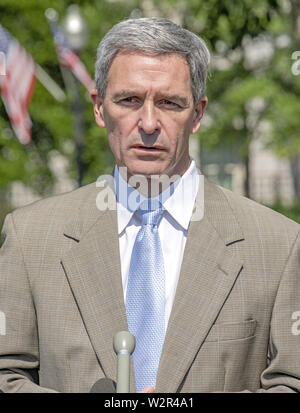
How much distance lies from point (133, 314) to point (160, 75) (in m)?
0.87

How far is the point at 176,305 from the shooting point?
2.89 m

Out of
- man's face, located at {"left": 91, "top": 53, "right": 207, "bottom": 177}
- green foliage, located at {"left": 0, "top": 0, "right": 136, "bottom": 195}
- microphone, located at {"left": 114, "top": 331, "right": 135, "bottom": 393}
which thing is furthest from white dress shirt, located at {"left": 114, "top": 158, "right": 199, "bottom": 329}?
green foliage, located at {"left": 0, "top": 0, "right": 136, "bottom": 195}

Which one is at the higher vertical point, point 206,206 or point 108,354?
point 206,206

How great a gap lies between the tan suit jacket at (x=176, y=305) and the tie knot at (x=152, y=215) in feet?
0.42

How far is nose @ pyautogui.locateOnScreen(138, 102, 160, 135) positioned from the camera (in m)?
2.86

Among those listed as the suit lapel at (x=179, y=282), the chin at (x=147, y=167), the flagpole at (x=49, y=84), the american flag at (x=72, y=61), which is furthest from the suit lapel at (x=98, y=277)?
the flagpole at (x=49, y=84)

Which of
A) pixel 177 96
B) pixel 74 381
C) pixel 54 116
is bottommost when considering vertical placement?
pixel 54 116

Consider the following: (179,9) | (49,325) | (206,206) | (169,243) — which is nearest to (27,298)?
(49,325)

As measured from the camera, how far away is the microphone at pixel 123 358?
6.59ft

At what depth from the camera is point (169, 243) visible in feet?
10.1

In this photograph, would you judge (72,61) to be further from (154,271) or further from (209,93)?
(154,271)
